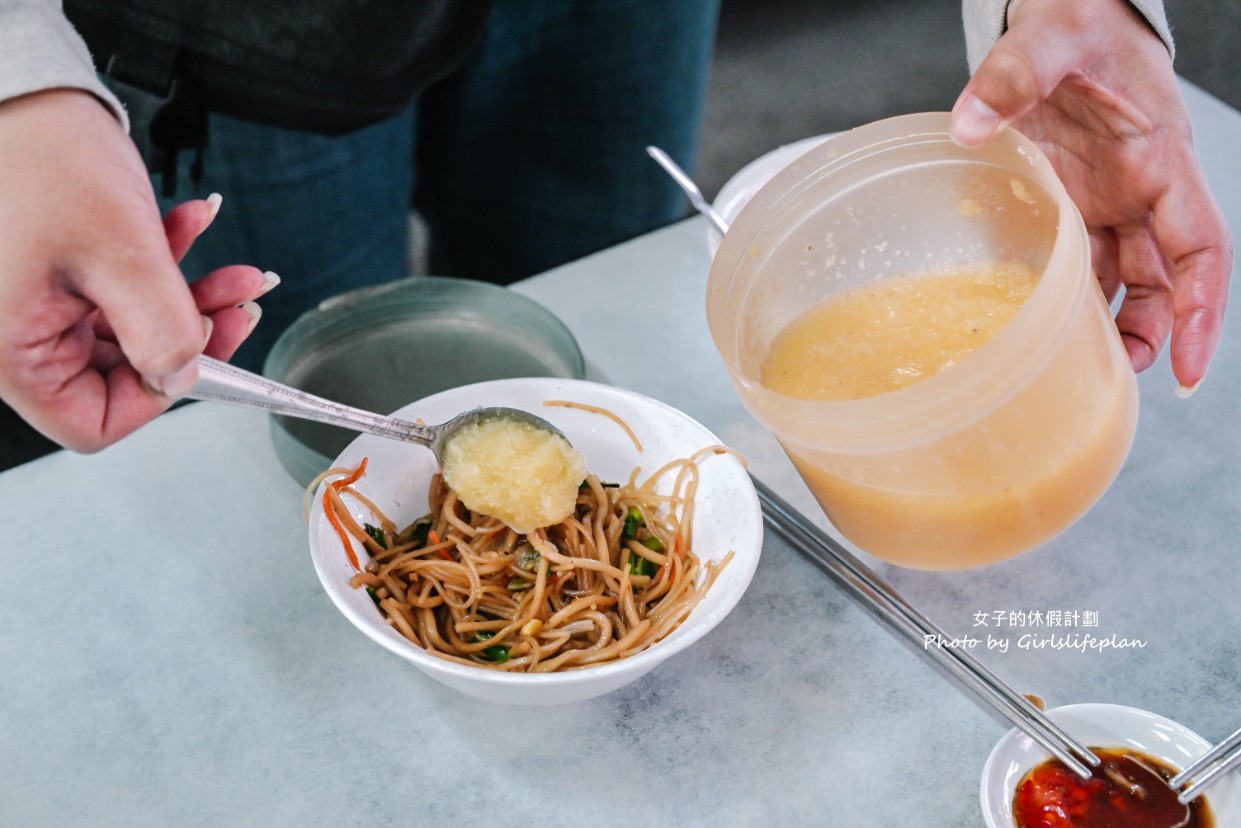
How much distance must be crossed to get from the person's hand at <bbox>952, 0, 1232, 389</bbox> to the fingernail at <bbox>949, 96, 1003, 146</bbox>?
8cm

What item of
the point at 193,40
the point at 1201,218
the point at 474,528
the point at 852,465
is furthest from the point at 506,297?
the point at 1201,218

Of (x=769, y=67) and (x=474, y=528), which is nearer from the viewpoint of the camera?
(x=474, y=528)

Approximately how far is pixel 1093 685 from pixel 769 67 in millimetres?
3262

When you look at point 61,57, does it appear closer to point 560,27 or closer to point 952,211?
point 952,211

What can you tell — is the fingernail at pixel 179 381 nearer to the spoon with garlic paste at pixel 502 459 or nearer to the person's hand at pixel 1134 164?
the spoon with garlic paste at pixel 502 459

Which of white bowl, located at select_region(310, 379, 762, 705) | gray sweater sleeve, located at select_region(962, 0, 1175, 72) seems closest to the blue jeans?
gray sweater sleeve, located at select_region(962, 0, 1175, 72)

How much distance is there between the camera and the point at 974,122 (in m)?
0.95

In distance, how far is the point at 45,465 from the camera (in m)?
1.29

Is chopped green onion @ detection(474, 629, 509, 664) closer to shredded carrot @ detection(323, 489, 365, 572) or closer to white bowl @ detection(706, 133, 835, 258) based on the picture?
shredded carrot @ detection(323, 489, 365, 572)

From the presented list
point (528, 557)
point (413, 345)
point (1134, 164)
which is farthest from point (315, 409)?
point (1134, 164)

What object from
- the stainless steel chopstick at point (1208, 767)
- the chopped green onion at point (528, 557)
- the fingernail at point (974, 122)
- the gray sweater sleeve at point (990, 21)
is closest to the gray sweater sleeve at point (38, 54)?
the chopped green onion at point (528, 557)

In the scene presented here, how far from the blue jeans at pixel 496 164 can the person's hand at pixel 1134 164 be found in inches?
31.2

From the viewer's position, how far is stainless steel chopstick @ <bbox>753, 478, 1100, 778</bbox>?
3.11 ft

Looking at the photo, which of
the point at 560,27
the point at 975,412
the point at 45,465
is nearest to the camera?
the point at 975,412
